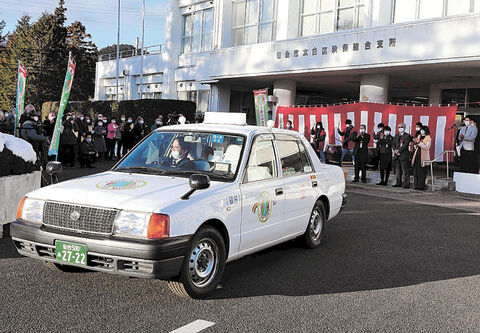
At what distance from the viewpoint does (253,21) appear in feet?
91.0

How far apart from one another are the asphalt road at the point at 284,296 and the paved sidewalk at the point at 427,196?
223 inches

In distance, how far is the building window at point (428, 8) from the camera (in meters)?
18.5

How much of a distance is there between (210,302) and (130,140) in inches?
661

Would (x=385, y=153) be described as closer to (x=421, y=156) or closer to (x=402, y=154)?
(x=402, y=154)

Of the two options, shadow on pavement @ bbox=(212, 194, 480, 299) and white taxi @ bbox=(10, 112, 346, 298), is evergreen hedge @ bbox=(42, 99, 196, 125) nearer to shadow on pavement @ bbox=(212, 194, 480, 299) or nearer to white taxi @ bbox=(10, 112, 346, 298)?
shadow on pavement @ bbox=(212, 194, 480, 299)

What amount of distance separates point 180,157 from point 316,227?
94.7 inches

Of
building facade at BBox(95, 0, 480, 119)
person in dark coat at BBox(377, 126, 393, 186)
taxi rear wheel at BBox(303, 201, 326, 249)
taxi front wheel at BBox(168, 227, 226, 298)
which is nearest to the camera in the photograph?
taxi front wheel at BBox(168, 227, 226, 298)

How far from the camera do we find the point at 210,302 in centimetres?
446

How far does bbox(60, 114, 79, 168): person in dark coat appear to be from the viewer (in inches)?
629

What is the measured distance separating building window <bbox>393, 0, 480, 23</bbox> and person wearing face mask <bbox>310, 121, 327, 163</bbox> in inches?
224

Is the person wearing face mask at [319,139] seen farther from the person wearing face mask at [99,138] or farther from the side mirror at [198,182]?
the side mirror at [198,182]

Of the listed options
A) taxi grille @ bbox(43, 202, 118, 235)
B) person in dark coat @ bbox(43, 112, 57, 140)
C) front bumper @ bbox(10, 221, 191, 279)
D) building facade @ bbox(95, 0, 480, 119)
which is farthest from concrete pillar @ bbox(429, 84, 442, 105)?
taxi grille @ bbox(43, 202, 118, 235)

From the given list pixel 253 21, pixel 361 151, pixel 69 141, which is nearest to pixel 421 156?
pixel 361 151

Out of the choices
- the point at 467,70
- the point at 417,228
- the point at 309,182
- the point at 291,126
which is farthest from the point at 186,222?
the point at 467,70
